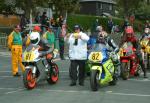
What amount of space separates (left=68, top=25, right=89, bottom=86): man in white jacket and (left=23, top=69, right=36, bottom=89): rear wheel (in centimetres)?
130

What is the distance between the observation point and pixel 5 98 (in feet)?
43.9

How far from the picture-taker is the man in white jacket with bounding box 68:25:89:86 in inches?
607

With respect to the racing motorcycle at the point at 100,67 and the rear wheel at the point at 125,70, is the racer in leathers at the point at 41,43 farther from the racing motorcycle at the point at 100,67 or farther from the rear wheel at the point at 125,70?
the rear wheel at the point at 125,70

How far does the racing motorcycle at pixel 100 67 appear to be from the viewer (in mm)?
14305

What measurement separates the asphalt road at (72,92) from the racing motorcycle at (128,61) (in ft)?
0.86

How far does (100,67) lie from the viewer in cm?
1460

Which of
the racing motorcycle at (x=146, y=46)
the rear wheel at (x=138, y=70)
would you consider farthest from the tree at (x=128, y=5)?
the rear wheel at (x=138, y=70)

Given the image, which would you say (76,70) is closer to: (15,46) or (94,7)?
(15,46)

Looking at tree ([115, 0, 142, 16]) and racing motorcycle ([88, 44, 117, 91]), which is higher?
tree ([115, 0, 142, 16])

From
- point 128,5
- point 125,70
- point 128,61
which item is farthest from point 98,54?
point 128,5

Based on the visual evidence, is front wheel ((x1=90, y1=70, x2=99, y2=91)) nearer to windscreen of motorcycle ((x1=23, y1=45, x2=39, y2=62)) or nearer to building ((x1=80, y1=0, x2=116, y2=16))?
windscreen of motorcycle ((x1=23, y1=45, x2=39, y2=62))

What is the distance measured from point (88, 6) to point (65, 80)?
71550mm

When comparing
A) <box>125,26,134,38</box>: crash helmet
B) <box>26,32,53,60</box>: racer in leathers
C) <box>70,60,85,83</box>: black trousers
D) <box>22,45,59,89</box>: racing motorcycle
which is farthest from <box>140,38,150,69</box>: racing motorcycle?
<box>26,32,53,60</box>: racer in leathers

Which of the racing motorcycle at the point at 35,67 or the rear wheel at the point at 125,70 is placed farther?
the rear wheel at the point at 125,70
